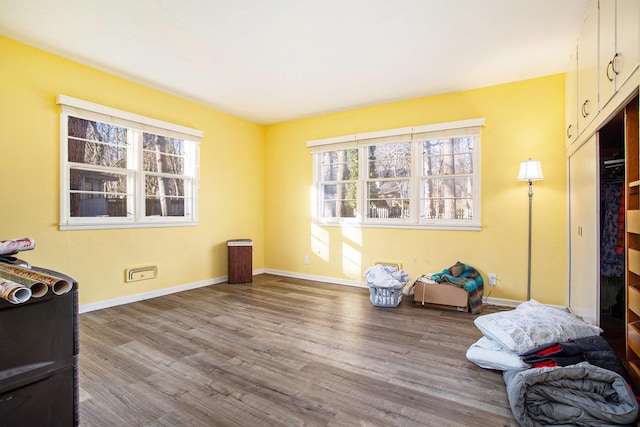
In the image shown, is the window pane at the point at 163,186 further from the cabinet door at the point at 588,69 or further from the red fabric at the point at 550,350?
the cabinet door at the point at 588,69

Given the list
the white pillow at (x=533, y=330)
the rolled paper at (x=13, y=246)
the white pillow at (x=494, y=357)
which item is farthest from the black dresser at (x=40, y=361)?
the white pillow at (x=533, y=330)

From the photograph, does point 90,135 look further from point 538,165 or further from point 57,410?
point 538,165

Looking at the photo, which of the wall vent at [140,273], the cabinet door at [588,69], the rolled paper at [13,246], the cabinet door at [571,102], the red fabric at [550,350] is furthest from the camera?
the wall vent at [140,273]

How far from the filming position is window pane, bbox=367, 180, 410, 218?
4.48 m

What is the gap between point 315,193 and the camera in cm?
520

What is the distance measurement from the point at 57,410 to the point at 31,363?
0.64 feet

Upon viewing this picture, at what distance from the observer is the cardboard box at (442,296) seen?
11.6ft

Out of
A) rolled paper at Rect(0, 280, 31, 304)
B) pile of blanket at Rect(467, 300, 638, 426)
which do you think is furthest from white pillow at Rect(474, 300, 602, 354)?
rolled paper at Rect(0, 280, 31, 304)

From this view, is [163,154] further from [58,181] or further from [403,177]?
[403,177]

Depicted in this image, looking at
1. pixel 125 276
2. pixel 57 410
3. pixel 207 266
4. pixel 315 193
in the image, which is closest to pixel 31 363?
pixel 57 410

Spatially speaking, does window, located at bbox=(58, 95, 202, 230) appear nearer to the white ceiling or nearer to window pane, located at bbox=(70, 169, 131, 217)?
window pane, located at bbox=(70, 169, 131, 217)

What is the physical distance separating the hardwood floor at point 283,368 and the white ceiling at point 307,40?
273cm

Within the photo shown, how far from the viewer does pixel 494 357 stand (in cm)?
222

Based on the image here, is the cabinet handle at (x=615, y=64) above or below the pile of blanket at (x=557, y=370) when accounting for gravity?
above
